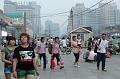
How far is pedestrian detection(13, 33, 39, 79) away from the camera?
707 cm

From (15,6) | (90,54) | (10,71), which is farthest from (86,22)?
(10,71)

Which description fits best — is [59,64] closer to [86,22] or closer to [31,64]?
[31,64]

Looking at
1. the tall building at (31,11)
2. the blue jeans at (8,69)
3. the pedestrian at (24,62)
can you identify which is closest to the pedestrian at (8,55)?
the blue jeans at (8,69)

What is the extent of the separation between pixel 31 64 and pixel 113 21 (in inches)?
3974

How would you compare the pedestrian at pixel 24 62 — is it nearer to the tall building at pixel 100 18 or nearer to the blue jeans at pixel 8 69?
the blue jeans at pixel 8 69

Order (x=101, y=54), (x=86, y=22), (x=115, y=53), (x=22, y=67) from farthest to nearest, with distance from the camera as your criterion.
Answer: (x=86, y=22), (x=115, y=53), (x=101, y=54), (x=22, y=67)

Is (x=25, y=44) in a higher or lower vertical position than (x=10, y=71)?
higher

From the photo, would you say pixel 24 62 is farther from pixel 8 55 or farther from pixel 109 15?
pixel 109 15

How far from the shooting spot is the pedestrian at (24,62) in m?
7.07

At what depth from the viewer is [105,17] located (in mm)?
102938

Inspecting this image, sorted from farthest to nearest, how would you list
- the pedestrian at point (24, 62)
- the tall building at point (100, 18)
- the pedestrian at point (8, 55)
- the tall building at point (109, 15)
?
1. the tall building at point (109, 15)
2. the tall building at point (100, 18)
3. the pedestrian at point (8, 55)
4. the pedestrian at point (24, 62)

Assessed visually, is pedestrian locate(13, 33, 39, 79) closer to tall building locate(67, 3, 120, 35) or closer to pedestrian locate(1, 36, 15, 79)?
pedestrian locate(1, 36, 15, 79)

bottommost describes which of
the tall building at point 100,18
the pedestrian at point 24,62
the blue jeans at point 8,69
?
the blue jeans at point 8,69

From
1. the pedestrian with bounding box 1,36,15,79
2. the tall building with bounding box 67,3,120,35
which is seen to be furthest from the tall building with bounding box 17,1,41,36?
the pedestrian with bounding box 1,36,15,79
